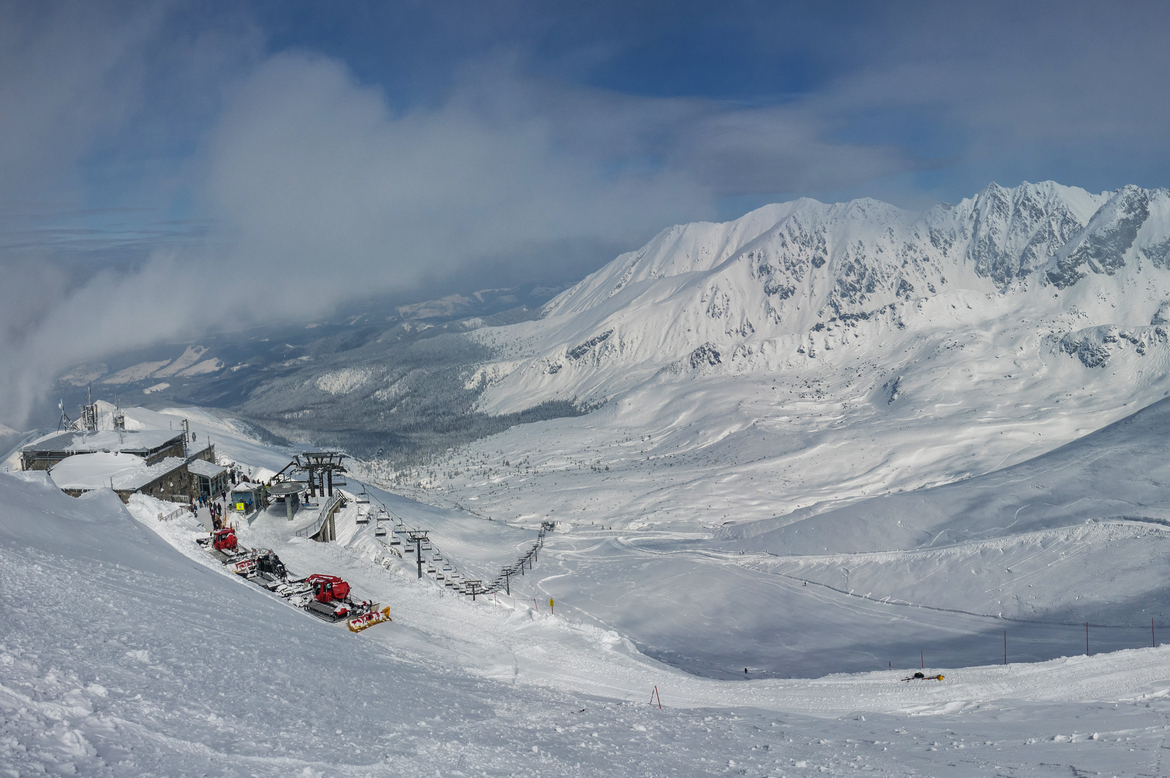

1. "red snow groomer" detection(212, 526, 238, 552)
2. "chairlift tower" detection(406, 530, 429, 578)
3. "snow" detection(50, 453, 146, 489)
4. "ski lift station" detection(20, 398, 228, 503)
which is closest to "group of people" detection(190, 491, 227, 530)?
"ski lift station" detection(20, 398, 228, 503)

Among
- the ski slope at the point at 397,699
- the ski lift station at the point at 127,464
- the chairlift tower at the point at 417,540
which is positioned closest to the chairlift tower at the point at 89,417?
the ski lift station at the point at 127,464

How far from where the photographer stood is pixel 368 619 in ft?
86.6

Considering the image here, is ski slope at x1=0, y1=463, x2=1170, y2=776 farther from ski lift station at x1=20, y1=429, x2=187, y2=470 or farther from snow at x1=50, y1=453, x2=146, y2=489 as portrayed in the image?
ski lift station at x1=20, y1=429, x2=187, y2=470

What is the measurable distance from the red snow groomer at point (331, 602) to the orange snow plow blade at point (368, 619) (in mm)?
568

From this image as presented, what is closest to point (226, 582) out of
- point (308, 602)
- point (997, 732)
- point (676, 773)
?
point (308, 602)

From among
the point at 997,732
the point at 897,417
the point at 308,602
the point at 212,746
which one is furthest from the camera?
the point at 897,417

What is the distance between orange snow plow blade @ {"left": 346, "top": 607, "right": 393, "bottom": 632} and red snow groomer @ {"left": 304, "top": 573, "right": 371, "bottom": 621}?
0.57 meters

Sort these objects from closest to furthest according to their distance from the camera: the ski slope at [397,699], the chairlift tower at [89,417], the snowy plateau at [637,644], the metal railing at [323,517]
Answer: the ski slope at [397,699]
the snowy plateau at [637,644]
the metal railing at [323,517]
the chairlift tower at [89,417]

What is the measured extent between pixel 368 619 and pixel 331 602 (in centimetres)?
212

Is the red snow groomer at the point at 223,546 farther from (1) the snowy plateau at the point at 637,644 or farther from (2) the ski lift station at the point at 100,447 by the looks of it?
(2) the ski lift station at the point at 100,447

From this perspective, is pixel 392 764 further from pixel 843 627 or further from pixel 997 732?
pixel 843 627

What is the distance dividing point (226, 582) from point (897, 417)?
540 ft

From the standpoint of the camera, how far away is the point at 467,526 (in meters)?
66.4

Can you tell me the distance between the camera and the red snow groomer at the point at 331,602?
2659 cm
